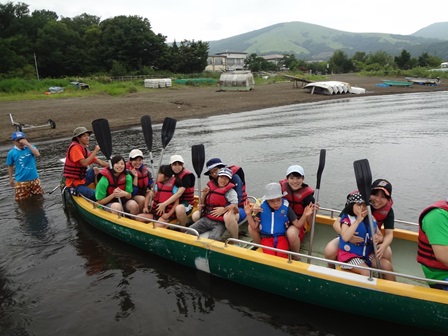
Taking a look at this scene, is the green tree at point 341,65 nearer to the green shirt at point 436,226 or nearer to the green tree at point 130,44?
the green tree at point 130,44

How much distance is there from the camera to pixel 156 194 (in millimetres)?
6305

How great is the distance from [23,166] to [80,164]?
2051 mm

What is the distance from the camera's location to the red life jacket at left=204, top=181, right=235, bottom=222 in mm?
5512

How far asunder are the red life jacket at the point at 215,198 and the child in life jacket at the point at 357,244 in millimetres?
1857

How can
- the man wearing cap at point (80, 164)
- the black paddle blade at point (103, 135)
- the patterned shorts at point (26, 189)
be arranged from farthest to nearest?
the patterned shorts at point (26, 189), the man wearing cap at point (80, 164), the black paddle blade at point (103, 135)

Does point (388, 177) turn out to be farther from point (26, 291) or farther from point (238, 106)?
point (238, 106)

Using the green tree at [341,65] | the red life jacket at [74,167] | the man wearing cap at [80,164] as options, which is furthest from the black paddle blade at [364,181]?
the green tree at [341,65]

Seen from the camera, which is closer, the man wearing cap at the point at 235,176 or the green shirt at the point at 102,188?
the man wearing cap at the point at 235,176

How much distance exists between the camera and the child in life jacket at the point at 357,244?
4.15 meters

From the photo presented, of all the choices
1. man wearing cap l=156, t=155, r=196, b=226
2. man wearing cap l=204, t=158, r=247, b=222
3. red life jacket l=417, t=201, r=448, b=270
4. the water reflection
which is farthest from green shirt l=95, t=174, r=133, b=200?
red life jacket l=417, t=201, r=448, b=270

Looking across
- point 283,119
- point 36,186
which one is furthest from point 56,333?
point 283,119

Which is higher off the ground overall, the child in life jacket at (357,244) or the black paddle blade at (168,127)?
the black paddle blade at (168,127)

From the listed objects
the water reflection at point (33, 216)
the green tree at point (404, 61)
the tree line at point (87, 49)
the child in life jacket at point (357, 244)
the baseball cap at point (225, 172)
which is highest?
the tree line at point (87, 49)

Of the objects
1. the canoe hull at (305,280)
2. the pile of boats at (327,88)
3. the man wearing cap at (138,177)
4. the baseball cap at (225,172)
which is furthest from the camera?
the pile of boats at (327,88)
